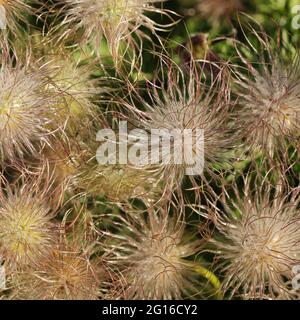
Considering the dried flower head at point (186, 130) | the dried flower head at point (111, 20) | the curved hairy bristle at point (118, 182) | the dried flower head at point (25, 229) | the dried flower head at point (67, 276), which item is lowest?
the dried flower head at point (67, 276)

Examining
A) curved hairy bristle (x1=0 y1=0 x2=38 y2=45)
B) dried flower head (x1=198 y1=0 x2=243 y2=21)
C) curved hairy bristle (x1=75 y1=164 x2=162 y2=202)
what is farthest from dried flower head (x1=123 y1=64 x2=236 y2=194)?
curved hairy bristle (x1=0 y1=0 x2=38 y2=45)

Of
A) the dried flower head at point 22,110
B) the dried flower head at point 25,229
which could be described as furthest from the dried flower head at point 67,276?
the dried flower head at point 22,110

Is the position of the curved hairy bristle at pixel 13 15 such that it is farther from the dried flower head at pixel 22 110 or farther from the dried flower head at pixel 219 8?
the dried flower head at pixel 219 8

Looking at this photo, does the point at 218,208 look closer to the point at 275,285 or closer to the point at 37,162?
the point at 275,285

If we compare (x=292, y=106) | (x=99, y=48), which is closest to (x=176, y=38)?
(x=99, y=48)

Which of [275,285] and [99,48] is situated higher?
[99,48]
